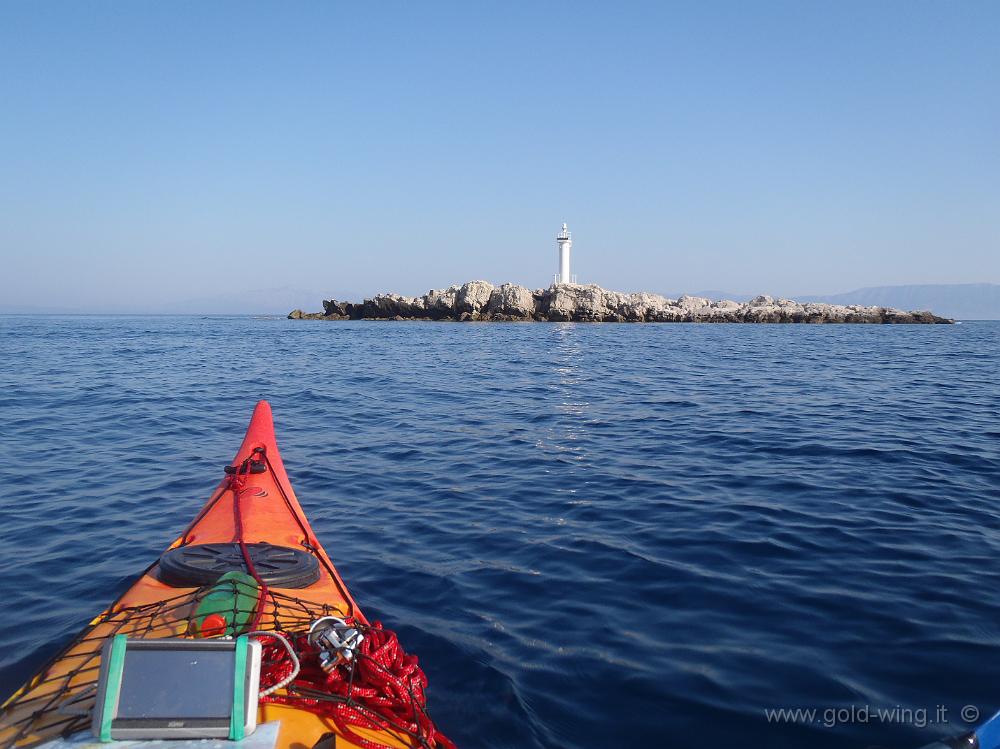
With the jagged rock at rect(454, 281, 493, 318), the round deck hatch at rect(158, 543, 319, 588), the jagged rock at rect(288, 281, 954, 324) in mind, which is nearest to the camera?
the round deck hatch at rect(158, 543, 319, 588)

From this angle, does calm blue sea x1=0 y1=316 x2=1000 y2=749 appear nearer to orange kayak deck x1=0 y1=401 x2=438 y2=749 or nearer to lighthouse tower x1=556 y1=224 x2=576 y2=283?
orange kayak deck x1=0 y1=401 x2=438 y2=749

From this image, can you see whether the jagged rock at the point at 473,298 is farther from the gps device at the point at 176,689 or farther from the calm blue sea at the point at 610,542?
the gps device at the point at 176,689

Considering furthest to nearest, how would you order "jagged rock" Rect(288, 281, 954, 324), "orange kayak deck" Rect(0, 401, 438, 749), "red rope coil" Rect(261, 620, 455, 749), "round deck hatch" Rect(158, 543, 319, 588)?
1. "jagged rock" Rect(288, 281, 954, 324)
2. "round deck hatch" Rect(158, 543, 319, 588)
3. "red rope coil" Rect(261, 620, 455, 749)
4. "orange kayak deck" Rect(0, 401, 438, 749)

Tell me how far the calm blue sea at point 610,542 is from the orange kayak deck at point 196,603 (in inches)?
31.2

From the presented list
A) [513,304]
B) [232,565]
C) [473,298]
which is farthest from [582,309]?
[232,565]

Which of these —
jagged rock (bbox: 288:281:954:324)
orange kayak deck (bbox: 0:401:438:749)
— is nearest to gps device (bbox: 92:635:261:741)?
orange kayak deck (bbox: 0:401:438:749)

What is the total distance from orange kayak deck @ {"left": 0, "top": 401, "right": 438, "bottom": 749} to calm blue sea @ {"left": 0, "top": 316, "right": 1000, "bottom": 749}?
792 millimetres

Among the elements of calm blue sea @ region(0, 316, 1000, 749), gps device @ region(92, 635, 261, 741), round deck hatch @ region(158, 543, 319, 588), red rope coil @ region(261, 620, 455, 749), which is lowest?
calm blue sea @ region(0, 316, 1000, 749)

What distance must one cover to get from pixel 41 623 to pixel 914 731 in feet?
18.2

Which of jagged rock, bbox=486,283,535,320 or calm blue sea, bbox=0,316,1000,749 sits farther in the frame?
jagged rock, bbox=486,283,535,320

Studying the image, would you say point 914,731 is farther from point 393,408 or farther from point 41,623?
point 393,408

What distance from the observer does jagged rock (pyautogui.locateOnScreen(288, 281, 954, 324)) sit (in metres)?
70.6

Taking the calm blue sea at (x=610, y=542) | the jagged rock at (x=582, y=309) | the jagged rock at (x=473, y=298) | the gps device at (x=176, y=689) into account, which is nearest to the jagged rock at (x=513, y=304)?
the jagged rock at (x=582, y=309)

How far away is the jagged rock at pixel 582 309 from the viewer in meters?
70.6
